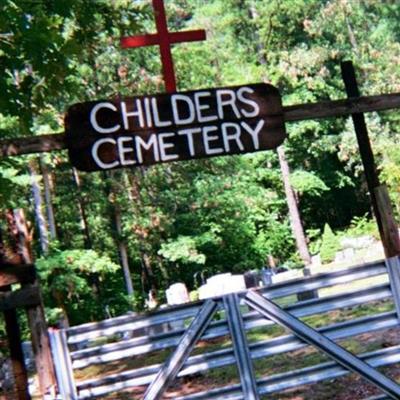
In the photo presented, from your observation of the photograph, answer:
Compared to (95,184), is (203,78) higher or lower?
higher

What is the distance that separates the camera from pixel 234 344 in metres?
4.79

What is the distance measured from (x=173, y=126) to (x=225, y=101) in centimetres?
→ 52

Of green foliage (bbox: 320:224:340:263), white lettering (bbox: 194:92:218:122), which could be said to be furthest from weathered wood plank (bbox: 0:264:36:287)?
green foliage (bbox: 320:224:340:263)

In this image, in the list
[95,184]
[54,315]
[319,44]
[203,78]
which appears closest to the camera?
[54,315]

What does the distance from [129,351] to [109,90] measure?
638 inches

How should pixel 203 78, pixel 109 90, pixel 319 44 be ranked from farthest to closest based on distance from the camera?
pixel 319 44 < pixel 203 78 < pixel 109 90

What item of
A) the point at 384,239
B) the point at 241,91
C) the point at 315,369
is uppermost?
the point at 241,91

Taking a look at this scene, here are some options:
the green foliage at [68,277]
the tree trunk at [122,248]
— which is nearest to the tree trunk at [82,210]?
the tree trunk at [122,248]

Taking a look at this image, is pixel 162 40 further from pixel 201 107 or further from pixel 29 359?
pixel 29 359

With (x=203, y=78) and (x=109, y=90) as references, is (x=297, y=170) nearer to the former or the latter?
(x=203, y=78)

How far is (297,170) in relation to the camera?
107ft

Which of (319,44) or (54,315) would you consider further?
(319,44)

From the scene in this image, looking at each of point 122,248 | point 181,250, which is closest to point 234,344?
point 181,250

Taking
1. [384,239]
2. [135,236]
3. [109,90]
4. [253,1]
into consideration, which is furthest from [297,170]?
[384,239]
